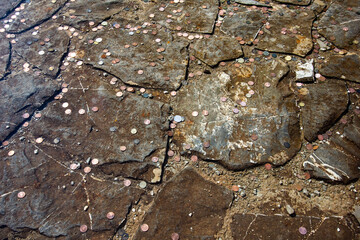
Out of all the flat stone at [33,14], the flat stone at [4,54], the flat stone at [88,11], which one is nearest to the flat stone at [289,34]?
the flat stone at [88,11]

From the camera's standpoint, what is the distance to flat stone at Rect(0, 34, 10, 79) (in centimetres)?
337

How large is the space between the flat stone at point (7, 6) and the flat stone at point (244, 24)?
3258 millimetres

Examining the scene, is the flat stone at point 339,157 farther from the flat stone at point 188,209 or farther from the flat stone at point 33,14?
the flat stone at point 33,14

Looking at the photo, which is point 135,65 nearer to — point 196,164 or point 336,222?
point 196,164

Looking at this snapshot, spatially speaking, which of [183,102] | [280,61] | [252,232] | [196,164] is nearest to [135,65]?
[183,102]

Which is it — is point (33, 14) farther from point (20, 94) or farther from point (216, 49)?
point (216, 49)

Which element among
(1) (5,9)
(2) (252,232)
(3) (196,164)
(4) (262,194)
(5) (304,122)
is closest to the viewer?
(2) (252,232)

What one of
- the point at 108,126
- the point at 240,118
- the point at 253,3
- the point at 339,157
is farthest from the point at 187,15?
the point at 339,157

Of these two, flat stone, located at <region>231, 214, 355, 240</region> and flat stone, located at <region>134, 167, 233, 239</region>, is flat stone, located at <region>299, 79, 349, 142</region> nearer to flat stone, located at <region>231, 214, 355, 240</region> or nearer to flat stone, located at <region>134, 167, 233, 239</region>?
flat stone, located at <region>231, 214, 355, 240</region>

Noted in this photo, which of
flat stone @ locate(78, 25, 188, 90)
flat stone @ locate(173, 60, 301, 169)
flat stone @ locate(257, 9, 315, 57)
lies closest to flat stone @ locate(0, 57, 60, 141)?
flat stone @ locate(78, 25, 188, 90)

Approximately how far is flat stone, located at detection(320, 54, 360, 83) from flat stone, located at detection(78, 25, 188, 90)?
1.71 meters

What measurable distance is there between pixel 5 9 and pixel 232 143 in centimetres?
403

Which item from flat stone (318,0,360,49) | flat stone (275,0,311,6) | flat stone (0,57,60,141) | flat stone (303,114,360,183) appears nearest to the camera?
flat stone (303,114,360,183)

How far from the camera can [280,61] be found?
3.32m
